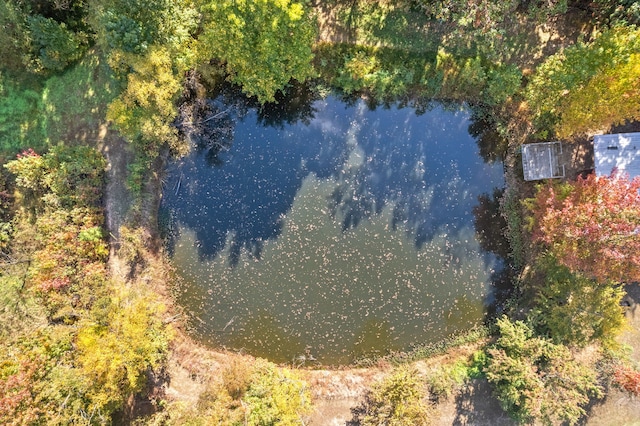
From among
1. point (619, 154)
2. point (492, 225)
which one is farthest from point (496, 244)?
point (619, 154)

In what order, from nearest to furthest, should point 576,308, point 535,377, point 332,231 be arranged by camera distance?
point 535,377 < point 576,308 < point 332,231

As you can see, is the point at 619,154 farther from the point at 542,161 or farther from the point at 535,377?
the point at 535,377

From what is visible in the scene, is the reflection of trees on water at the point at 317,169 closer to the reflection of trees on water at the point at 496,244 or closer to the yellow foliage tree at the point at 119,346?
the reflection of trees on water at the point at 496,244

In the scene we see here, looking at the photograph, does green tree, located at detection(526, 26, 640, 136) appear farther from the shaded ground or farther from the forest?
the shaded ground

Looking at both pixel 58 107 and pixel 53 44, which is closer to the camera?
pixel 53 44

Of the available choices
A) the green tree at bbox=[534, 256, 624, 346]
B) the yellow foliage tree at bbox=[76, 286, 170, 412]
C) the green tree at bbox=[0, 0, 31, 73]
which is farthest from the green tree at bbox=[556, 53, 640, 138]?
the green tree at bbox=[0, 0, 31, 73]

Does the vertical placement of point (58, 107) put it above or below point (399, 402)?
above
